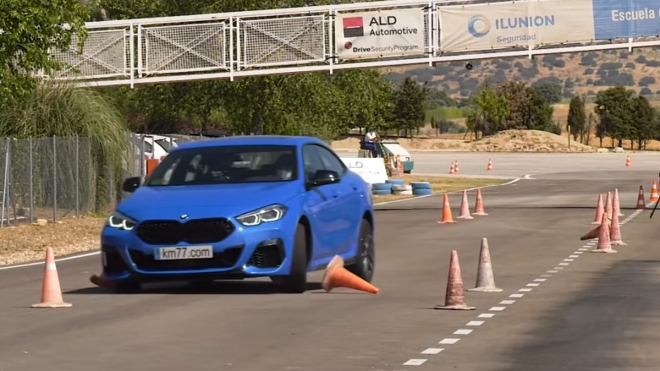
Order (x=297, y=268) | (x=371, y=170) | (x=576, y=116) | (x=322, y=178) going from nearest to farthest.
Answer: (x=297, y=268)
(x=322, y=178)
(x=371, y=170)
(x=576, y=116)

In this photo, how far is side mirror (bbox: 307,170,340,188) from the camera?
16.7 m

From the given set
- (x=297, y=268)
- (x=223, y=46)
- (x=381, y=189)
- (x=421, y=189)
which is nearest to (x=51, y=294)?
(x=297, y=268)

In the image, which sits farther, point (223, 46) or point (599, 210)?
point (223, 46)

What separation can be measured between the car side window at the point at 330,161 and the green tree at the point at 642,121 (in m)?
128

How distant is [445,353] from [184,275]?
15.6 feet

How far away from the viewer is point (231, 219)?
51.0 feet

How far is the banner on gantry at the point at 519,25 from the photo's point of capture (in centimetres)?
4622

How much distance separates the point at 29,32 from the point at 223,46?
62.2 feet

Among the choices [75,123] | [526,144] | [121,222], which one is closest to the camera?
[121,222]

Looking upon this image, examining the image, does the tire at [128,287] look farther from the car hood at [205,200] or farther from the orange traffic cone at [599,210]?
the orange traffic cone at [599,210]

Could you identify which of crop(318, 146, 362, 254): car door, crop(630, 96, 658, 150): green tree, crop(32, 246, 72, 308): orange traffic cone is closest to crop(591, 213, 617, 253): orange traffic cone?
crop(318, 146, 362, 254): car door

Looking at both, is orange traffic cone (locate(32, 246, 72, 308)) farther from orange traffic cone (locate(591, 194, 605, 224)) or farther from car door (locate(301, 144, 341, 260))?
orange traffic cone (locate(591, 194, 605, 224))

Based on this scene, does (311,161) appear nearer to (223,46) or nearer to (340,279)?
(340,279)

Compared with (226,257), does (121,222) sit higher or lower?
higher
